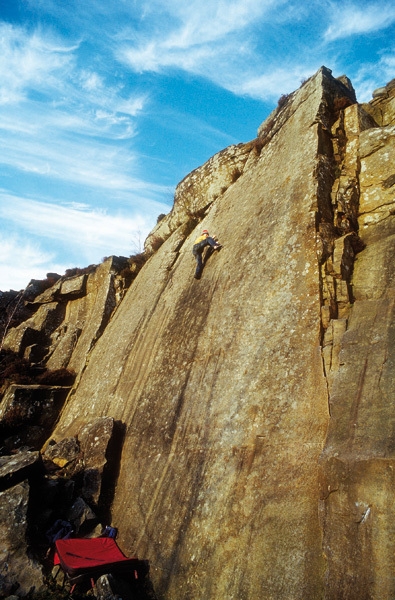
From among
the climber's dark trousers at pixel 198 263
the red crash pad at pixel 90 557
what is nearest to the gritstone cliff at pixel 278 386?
the climber's dark trousers at pixel 198 263

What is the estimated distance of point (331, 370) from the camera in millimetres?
6129

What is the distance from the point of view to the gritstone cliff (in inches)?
192

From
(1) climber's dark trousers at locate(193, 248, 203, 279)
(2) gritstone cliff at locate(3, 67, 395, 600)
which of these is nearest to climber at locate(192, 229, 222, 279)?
(1) climber's dark trousers at locate(193, 248, 203, 279)

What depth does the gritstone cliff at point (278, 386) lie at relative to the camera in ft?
16.0

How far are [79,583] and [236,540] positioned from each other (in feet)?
9.70

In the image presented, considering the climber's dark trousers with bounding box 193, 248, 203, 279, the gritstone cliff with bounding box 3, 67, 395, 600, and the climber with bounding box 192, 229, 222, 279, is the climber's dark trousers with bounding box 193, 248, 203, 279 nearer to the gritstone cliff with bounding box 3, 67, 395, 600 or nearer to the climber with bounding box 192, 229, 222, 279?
the climber with bounding box 192, 229, 222, 279

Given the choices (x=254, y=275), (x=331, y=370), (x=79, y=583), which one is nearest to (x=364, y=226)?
(x=254, y=275)

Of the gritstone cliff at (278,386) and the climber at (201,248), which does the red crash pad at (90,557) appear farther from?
the climber at (201,248)

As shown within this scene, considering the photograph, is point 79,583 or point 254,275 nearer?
point 79,583

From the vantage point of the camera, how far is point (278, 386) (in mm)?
6613

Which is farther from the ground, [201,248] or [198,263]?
[201,248]

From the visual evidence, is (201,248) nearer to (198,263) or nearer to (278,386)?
(198,263)

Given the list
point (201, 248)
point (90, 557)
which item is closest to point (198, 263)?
point (201, 248)

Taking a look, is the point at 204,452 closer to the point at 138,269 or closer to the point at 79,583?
the point at 79,583
